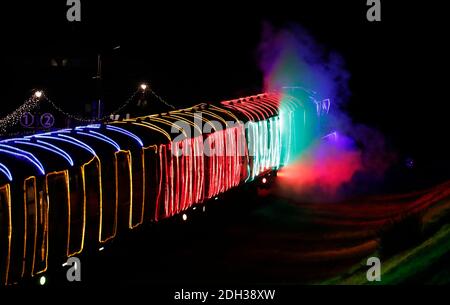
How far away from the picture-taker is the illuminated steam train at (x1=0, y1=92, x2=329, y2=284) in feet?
24.3

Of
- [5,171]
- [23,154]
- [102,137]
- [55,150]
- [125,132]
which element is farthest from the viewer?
[125,132]

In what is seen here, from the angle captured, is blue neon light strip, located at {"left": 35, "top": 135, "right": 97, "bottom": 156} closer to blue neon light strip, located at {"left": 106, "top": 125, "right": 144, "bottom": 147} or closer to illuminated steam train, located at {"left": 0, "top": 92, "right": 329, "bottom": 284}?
illuminated steam train, located at {"left": 0, "top": 92, "right": 329, "bottom": 284}

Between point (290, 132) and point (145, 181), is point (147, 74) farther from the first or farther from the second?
point (145, 181)

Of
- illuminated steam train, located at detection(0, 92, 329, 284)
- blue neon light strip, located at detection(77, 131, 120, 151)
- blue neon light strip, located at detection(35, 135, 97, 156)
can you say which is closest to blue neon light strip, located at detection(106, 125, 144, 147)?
illuminated steam train, located at detection(0, 92, 329, 284)

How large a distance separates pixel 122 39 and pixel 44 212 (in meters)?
24.9

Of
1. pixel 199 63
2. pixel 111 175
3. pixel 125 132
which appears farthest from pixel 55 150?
pixel 199 63

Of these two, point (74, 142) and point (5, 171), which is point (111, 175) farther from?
point (5, 171)

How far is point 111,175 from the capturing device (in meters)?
9.33

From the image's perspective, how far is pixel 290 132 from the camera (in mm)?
18188

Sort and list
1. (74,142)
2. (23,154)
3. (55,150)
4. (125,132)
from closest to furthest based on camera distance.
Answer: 1. (23,154)
2. (55,150)
3. (74,142)
4. (125,132)

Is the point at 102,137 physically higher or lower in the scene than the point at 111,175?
higher

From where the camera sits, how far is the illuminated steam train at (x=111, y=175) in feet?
24.3

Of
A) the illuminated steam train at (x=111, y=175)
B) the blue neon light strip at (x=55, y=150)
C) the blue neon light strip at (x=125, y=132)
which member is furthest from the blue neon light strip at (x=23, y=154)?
the blue neon light strip at (x=125, y=132)

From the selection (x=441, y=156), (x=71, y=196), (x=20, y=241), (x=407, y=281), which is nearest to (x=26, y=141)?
(x=71, y=196)
